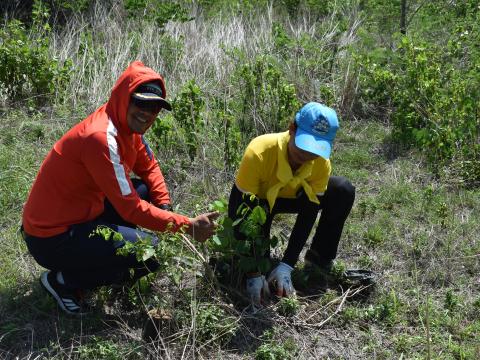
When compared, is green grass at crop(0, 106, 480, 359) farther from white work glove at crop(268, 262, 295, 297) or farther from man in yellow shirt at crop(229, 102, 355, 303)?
man in yellow shirt at crop(229, 102, 355, 303)

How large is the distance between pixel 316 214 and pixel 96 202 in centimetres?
108

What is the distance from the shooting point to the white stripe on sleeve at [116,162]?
2658 mm

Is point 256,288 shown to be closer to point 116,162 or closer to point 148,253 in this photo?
point 148,253

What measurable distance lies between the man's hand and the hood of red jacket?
50 cm

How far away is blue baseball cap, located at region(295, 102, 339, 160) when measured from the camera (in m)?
2.71

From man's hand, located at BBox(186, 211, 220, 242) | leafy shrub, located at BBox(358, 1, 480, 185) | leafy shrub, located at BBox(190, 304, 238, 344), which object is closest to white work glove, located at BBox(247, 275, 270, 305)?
leafy shrub, located at BBox(190, 304, 238, 344)

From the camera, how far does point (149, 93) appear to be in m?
2.72

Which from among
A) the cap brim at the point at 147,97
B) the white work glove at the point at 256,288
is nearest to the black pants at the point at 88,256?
the white work glove at the point at 256,288

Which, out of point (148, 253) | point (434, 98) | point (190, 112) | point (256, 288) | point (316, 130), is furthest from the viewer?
point (434, 98)

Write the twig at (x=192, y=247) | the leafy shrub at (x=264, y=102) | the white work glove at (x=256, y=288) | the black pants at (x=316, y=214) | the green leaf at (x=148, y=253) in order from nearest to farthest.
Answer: the green leaf at (x=148, y=253)
the twig at (x=192, y=247)
the white work glove at (x=256, y=288)
the black pants at (x=316, y=214)
the leafy shrub at (x=264, y=102)

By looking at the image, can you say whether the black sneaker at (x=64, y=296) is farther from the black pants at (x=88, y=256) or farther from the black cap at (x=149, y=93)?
the black cap at (x=149, y=93)

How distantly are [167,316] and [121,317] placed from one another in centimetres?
29

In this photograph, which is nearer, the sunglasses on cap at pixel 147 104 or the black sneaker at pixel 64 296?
the sunglasses on cap at pixel 147 104

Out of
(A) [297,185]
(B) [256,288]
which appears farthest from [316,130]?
(B) [256,288]
